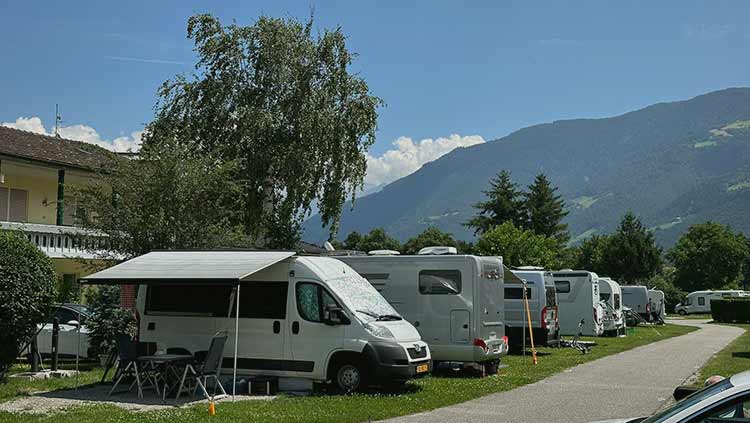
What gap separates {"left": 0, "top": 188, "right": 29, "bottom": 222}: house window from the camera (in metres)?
28.3

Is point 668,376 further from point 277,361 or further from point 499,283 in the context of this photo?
point 277,361

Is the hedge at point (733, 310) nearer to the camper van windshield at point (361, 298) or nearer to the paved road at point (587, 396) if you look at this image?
the paved road at point (587, 396)

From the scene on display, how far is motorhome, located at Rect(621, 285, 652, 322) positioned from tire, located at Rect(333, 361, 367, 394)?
36.7 meters

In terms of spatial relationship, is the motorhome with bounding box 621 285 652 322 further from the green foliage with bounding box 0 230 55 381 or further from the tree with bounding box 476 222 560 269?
the green foliage with bounding box 0 230 55 381

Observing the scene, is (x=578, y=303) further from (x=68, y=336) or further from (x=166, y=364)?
(x=166, y=364)

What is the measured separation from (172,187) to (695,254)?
9674cm

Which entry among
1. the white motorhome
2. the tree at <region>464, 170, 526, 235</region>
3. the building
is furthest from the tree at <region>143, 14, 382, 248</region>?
the tree at <region>464, 170, 526, 235</region>

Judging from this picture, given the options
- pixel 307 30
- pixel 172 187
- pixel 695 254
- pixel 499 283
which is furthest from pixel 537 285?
pixel 695 254

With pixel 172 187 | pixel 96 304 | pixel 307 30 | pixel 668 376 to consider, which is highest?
pixel 307 30

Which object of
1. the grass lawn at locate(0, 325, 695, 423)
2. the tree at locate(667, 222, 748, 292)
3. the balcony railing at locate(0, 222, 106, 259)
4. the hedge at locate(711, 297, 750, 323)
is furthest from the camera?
the tree at locate(667, 222, 748, 292)

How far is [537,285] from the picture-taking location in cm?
2427

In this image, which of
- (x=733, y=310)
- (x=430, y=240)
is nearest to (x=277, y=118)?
(x=733, y=310)

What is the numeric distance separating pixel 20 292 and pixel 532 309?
1472 cm

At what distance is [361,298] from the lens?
14562mm
